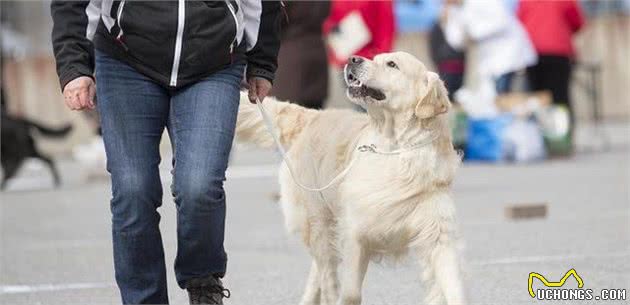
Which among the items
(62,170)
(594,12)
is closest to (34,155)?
(62,170)

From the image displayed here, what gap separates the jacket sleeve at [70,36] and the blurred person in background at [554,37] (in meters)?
12.2

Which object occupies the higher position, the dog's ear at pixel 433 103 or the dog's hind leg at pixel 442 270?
the dog's ear at pixel 433 103

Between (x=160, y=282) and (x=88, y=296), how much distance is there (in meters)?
2.23

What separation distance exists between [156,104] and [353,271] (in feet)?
4.11

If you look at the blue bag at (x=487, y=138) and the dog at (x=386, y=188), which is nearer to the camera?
the dog at (x=386, y=188)

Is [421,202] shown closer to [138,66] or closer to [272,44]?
[272,44]

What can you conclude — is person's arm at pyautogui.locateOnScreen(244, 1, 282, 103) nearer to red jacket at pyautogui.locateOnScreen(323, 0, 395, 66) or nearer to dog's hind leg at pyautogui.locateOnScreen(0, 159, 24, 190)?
red jacket at pyautogui.locateOnScreen(323, 0, 395, 66)

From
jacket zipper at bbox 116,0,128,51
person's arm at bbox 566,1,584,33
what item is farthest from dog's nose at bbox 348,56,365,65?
person's arm at bbox 566,1,584,33

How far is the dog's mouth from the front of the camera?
6.62 m

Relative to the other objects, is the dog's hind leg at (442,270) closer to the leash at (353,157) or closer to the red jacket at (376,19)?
the leash at (353,157)

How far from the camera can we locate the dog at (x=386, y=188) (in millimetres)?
6316

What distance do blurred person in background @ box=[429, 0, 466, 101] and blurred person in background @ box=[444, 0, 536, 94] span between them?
0.30m

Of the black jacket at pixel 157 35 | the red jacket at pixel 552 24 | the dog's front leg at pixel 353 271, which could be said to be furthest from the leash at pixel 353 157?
the red jacket at pixel 552 24

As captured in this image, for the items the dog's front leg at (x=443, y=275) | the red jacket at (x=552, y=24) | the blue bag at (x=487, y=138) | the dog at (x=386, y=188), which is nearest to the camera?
the dog's front leg at (x=443, y=275)
